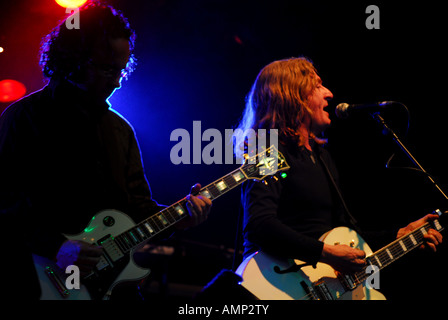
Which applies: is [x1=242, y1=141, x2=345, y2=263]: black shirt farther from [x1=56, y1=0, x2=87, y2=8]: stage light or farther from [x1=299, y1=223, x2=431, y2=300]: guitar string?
[x1=56, y1=0, x2=87, y2=8]: stage light

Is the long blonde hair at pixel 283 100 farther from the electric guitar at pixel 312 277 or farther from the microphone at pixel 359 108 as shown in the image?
the electric guitar at pixel 312 277

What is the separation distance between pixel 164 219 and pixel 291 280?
862 millimetres

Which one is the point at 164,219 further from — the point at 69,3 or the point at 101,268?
the point at 69,3

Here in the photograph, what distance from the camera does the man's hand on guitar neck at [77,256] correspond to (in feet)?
5.95

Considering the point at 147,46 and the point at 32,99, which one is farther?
the point at 147,46

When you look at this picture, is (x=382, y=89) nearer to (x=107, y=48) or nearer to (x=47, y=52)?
(x=107, y=48)

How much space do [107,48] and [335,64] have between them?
2.99m

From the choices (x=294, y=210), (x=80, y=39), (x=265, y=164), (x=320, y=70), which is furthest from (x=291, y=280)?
(x=320, y=70)

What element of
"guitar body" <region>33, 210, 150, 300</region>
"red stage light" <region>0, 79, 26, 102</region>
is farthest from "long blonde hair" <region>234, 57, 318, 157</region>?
"red stage light" <region>0, 79, 26, 102</region>

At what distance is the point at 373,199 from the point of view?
13.4 feet

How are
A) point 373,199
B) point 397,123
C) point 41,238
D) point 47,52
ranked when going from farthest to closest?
point 397,123
point 373,199
point 47,52
point 41,238

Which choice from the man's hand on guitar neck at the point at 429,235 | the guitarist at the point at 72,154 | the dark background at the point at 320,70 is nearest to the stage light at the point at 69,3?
the dark background at the point at 320,70

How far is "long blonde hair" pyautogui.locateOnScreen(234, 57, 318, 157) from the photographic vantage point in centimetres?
282
